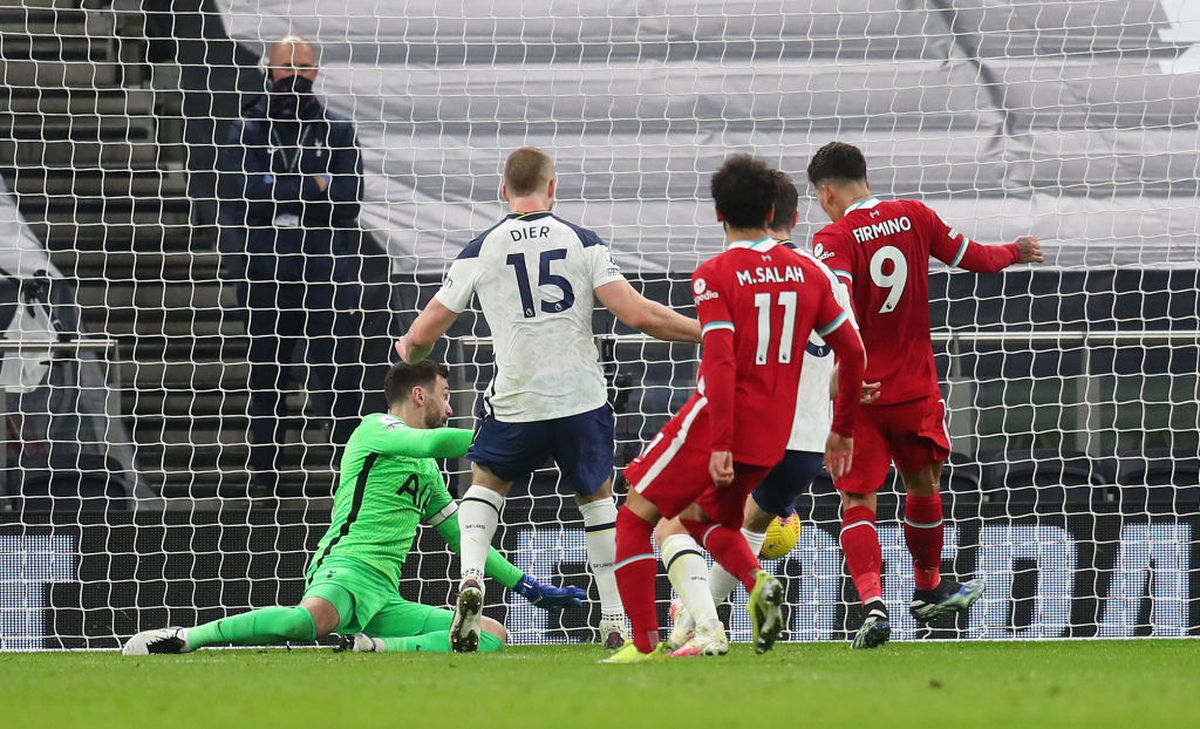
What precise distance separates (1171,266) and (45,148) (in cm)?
618

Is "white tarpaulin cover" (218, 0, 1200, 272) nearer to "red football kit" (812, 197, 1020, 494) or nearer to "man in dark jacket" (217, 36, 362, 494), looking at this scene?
"man in dark jacket" (217, 36, 362, 494)

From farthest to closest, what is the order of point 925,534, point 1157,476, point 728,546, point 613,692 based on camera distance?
point 1157,476 < point 925,534 < point 728,546 < point 613,692

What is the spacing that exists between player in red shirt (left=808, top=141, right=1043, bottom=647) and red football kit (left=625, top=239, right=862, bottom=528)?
3.28 ft

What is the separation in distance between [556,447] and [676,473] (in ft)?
3.45

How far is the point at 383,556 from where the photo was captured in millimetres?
6555

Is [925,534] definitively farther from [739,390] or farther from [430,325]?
[430,325]

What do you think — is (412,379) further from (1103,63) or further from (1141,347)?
(1103,63)

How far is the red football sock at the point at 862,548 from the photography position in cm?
579

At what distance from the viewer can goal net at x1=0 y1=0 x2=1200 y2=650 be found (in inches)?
294

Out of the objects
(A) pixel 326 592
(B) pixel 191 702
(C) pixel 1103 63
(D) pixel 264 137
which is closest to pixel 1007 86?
(C) pixel 1103 63

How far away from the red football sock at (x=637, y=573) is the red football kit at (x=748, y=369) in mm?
107

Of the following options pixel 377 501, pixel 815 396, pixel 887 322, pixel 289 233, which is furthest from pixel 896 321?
pixel 289 233

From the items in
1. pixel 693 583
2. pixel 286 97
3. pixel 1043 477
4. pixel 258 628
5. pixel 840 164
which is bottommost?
pixel 258 628

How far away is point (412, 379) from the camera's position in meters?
6.66
